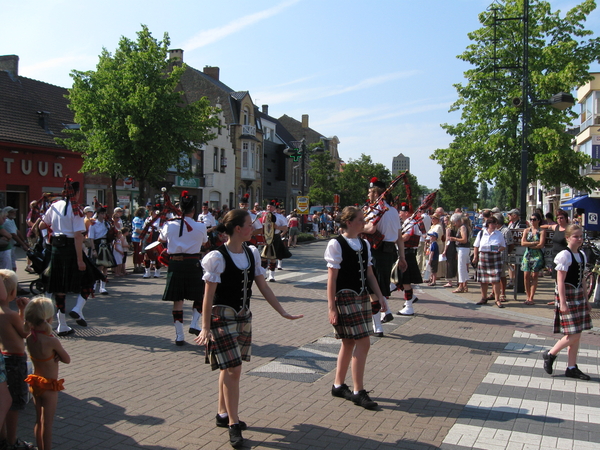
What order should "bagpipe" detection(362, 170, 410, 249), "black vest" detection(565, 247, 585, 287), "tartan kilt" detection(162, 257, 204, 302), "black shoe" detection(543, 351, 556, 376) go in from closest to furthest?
"black vest" detection(565, 247, 585, 287)
"black shoe" detection(543, 351, 556, 376)
"tartan kilt" detection(162, 257, 204, 302)
"bagpipe" detection(362, 170, 410, 249)

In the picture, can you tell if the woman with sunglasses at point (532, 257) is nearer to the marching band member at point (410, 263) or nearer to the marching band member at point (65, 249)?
the marching band member at point (410, 263)

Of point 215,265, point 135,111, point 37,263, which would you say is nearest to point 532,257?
point 215,265

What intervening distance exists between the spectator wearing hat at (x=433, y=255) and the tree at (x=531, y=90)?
28.3ft

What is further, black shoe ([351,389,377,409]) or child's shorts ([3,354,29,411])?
black shoe ([351,389,377,409])

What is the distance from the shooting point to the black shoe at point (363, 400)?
485 centimetres

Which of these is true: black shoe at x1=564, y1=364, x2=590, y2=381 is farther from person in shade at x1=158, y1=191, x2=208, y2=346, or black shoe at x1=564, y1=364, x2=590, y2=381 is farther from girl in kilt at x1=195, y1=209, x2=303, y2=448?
person in shade at x1=158, y1=191, x2=208, y2=346

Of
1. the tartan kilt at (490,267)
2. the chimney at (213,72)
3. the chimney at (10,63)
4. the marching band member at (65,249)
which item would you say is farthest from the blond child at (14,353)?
the chimney at (213,72)

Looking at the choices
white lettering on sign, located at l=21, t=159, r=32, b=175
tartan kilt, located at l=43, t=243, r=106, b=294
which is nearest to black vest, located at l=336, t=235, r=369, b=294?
tartan kilt, located at l=43, t=243, r=106, b=294

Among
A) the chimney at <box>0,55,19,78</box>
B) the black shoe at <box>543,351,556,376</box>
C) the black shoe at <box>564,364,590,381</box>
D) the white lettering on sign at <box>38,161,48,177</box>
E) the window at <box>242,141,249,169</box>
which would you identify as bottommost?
the black shoe at <box>564,364,590,381</box>

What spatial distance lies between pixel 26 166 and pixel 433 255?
1938 centimetres

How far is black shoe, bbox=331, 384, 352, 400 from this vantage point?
16.8 ft

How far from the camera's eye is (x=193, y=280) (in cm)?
718

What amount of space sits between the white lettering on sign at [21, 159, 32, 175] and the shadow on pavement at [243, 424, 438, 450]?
23904mm

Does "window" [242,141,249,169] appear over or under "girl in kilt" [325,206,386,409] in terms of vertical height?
over
